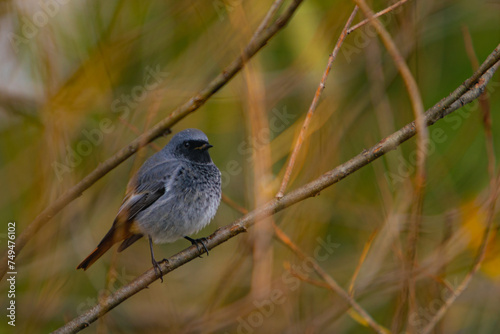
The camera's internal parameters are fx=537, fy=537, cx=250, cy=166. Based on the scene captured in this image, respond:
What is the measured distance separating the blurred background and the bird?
0.92ft

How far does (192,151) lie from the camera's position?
15.0ft

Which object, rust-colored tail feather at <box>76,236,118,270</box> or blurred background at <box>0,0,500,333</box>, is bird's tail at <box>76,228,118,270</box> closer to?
rust-colored tail feather at <box>76,236,118,270</box>

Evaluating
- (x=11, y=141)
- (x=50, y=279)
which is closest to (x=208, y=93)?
(x=50, y=279)

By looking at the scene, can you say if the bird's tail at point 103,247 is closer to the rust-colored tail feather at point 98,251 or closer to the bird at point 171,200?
the rust-colored tail feather at point 98,251

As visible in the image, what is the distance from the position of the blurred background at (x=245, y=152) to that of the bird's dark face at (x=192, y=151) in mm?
342

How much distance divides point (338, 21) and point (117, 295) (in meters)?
2.55

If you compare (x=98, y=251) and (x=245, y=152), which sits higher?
(x=245, y=152)

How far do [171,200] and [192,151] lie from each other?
49 centimetres

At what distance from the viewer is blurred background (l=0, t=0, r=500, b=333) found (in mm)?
3123

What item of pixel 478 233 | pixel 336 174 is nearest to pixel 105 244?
pixel 336 174

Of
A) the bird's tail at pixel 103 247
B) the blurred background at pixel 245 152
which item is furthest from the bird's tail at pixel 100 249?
the blurred background at pixel 245 152

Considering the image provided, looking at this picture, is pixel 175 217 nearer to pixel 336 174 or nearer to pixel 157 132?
pixel 157 132

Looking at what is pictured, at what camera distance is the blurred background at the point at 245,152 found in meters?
3.12

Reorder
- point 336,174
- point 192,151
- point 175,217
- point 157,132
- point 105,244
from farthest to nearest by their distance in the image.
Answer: point 192,151 → point 175,217 → point 105,244 → point 157,132 → point 336,174
